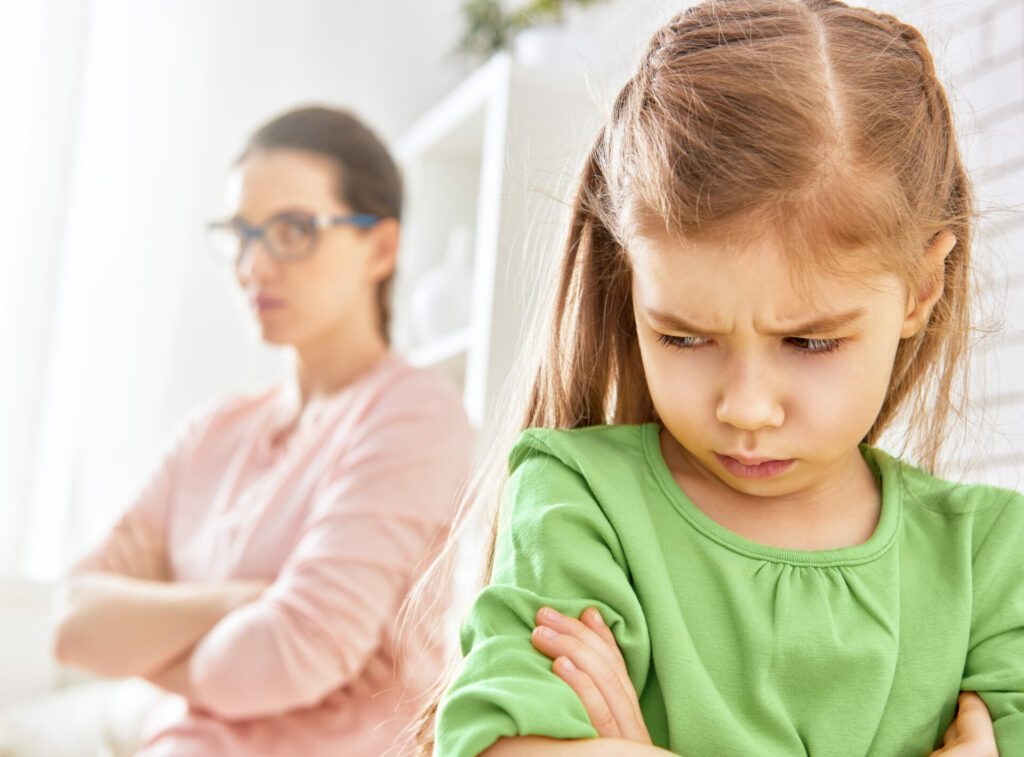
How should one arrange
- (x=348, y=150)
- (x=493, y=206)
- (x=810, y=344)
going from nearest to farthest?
(x=810, y=344) → (x=348, y=150) → (x=493, y=206)

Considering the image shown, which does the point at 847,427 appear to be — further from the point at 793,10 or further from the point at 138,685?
the point at 138,685

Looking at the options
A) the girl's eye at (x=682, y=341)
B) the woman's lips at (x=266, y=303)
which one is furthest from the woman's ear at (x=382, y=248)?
the girl's eye at (x=682, y=341)

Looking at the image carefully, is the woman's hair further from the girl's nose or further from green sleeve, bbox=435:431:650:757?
the girl's nose

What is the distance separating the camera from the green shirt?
0.84m

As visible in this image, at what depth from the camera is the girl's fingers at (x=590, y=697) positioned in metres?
0.79

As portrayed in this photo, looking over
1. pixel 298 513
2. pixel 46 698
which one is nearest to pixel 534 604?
pixel 298 513

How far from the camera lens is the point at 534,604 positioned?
32.9 inches

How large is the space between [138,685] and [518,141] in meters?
1.41

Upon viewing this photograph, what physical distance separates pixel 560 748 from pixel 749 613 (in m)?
0.21

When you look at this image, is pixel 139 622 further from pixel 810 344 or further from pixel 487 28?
pixel 487 28

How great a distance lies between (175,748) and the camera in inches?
62.5

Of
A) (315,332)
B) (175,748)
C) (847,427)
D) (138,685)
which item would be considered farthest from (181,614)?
(847,427)

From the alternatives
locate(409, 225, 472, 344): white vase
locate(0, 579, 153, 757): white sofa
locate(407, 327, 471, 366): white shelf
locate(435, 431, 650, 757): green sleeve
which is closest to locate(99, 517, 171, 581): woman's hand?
locate(0, 579, 153, 757): white sofa

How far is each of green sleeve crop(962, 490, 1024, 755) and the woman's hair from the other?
1254mm
